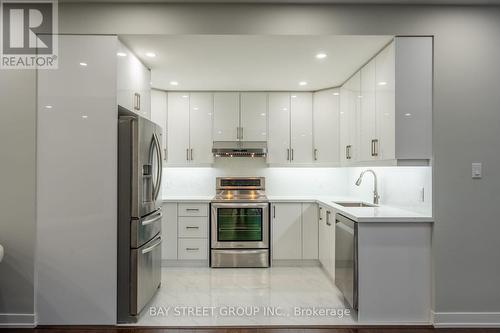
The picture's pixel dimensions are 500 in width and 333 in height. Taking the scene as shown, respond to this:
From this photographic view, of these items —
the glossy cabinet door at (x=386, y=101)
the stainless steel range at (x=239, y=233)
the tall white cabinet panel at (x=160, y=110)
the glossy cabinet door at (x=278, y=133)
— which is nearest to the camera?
the glossy cabinet door at (x=386, y=101)

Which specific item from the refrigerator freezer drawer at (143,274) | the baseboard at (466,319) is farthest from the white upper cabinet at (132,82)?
the baseboard at (466,319)

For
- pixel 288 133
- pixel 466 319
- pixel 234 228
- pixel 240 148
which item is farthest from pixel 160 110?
pixel 466 319

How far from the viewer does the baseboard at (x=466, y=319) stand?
2543mm

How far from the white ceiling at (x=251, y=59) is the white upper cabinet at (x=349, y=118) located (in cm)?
14

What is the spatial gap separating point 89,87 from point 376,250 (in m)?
2.75

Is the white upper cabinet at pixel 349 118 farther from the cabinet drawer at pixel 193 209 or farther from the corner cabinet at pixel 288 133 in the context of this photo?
the cabinet drawer at pixel 193 209

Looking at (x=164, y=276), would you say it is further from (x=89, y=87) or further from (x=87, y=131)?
(x=89, y=87)

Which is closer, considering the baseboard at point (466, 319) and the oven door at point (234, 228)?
the baseboard at point (466, 319)

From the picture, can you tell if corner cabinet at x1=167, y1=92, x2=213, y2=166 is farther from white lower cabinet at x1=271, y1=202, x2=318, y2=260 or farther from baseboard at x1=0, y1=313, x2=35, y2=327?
baseboard at x1=0, y1=313, x2=35, y2=327

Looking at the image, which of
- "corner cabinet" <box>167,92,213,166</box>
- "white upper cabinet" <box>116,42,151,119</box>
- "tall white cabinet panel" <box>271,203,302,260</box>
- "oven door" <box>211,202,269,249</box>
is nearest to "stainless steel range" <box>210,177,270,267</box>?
"oven door" <box>211,202,269,249</box>

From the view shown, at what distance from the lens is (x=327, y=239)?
11.9 ft

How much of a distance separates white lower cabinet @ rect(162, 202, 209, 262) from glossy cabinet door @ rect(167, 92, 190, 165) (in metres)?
0.69

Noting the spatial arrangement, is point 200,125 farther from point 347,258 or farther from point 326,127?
point 347,258

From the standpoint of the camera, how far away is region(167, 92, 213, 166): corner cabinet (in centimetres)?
444
